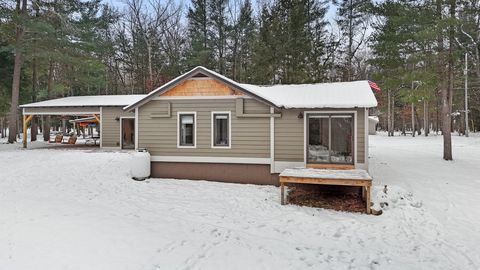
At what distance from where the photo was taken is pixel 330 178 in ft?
25.2

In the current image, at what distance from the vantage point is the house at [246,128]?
30.3 feet

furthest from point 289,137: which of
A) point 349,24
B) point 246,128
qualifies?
point 349,24

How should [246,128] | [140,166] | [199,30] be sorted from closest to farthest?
[246,128]
[140,166]
[199,30]

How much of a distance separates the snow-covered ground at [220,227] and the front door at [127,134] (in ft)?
27.6

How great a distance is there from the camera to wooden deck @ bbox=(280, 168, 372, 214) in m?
7.29

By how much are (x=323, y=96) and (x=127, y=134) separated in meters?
12.9

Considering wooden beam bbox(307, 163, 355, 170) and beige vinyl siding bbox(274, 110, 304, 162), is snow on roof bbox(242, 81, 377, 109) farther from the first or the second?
wooden beam bbox(307, 163, 355, 170)

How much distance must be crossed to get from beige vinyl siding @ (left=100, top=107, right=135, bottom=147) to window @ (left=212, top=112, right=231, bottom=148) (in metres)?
10.00

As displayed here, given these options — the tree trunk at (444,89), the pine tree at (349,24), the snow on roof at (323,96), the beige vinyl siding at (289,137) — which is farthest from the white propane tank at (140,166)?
the pine tree at (349,24)

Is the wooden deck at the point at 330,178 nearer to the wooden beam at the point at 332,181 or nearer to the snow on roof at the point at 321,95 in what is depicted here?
the wooden beam at the point at 332,181

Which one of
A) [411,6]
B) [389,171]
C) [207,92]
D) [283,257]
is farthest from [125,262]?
[411,6]

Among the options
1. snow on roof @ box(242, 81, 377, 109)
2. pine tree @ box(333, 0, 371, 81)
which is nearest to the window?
snow on roof @ box(242, 81, 377, 109)

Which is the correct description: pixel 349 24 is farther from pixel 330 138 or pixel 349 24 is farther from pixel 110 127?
pixel 110 127

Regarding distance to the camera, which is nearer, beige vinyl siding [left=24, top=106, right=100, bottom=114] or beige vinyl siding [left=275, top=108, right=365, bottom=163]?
beige vinyl siding [left=275, top=108, right=365, bottom=163]
